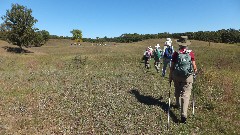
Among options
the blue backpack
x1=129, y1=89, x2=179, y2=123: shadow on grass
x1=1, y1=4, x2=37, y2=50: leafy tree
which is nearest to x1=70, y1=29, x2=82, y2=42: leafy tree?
x1=1, y1=4, x2=37, y2=50: leafy tree

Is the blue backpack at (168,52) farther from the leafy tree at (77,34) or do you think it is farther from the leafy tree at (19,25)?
the leafy tree at (77,34)

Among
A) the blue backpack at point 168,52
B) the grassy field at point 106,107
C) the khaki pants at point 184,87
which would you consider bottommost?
the grassy field at point 106,107

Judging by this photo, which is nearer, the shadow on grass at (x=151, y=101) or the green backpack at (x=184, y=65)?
the green backpack at (x=184, y=65)

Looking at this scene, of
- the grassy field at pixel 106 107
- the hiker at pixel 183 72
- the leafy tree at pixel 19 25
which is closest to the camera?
the grassy field at pixel 106 107

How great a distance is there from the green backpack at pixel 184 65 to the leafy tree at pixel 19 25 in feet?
186

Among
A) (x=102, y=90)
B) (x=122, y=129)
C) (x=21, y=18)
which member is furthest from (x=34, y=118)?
(x=21, y=18)

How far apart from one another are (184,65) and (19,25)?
190 ft

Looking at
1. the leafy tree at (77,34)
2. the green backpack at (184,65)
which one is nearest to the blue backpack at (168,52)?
the green backpack at (184,65)

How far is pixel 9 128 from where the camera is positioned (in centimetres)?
1055

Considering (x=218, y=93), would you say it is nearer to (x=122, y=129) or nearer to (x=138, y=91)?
(x=138, y=91)

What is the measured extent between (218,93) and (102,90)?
21.3 feet

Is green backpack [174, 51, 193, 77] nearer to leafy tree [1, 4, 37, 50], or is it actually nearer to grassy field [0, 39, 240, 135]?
grassy field [0, 39, 240, 135]

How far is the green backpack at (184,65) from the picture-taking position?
39.3ft

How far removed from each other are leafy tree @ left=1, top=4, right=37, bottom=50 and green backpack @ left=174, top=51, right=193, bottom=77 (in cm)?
5681
